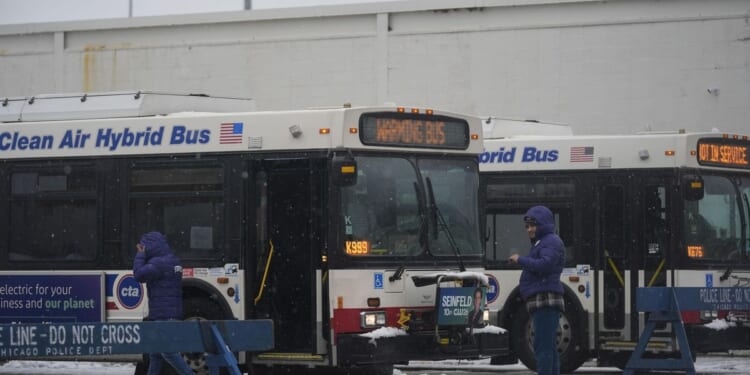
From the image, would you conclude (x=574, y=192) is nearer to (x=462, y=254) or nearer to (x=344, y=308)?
(x=462, y=254)

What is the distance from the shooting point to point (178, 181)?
48.8 feet

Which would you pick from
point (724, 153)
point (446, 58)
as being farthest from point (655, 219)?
point (446, 58)

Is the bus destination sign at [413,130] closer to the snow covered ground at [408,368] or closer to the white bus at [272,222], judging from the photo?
the white bus at [272,222]

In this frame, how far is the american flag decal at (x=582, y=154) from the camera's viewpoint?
17984mm

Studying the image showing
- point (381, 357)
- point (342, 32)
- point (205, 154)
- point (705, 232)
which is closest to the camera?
point (381, 357)

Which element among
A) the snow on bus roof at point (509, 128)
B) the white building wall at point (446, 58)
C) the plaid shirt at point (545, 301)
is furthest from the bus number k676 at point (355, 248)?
the white building wall at point (446, 58)

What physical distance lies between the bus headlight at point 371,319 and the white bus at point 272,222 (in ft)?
0.04

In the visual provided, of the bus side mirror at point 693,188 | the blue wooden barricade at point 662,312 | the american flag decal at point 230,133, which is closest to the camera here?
the blue wooden barricade at point 662,312

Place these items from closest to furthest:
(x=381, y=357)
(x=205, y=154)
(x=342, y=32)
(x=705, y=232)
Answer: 1. (x=381, y=357)
2. (x=205, y=154)
3. (x=705, y=232)
4. (x=342, y=32)

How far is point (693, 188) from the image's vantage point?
16859mm

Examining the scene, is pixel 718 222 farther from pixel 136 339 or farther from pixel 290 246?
pixel 136 339

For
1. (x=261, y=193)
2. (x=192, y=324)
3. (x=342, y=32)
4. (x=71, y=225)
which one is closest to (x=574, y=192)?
(x=261, y=193)

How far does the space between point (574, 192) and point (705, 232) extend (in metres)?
1.69

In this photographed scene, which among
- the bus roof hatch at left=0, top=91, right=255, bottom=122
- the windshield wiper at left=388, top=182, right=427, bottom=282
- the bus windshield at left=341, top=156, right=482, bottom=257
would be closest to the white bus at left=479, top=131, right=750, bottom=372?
the bus windshield at left=341, top=156, right=482, bottom=257
